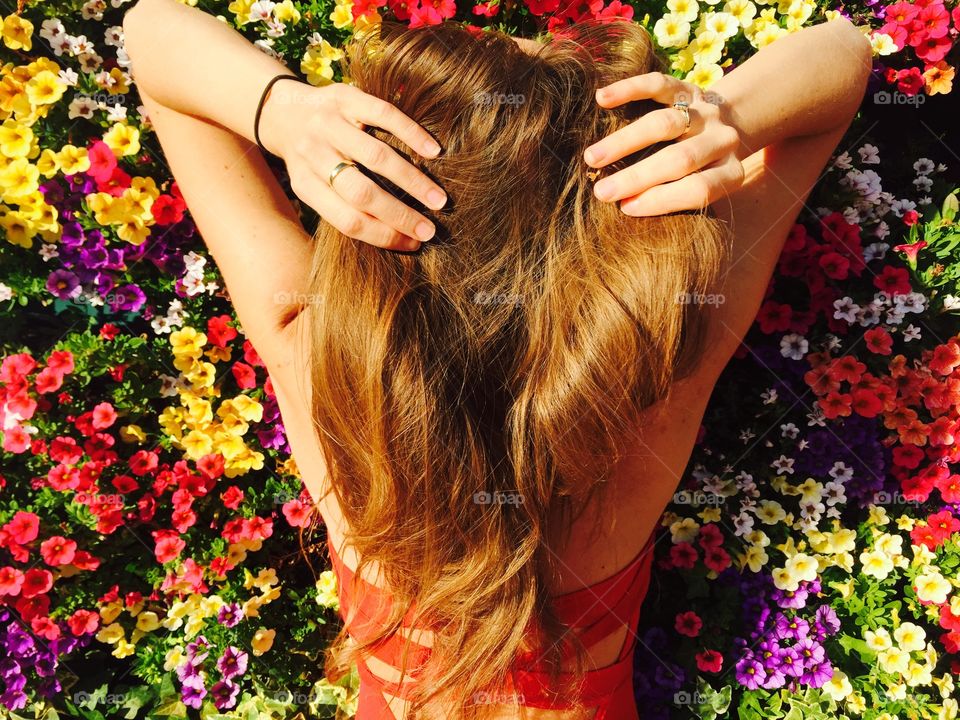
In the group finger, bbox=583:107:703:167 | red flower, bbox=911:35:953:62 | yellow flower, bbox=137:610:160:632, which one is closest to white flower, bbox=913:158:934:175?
red flower, bbox=911:35:953:62

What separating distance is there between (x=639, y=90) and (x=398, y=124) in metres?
0.43

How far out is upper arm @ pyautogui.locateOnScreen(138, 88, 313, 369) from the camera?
1271mm

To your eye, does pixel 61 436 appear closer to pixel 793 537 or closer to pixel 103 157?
pixel 103 157

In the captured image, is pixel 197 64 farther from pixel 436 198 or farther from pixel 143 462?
pixel 143 462

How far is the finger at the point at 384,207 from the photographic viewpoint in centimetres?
94

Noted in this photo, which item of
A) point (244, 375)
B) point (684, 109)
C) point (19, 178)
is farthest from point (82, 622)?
point (684, 109)

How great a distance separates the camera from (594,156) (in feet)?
3.24

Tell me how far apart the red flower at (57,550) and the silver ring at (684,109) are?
6.51 ft

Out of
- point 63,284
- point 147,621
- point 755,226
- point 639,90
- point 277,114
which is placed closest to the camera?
point 639,90

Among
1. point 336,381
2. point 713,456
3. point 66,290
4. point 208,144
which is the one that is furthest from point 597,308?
point 66,290

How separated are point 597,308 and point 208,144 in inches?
41.4

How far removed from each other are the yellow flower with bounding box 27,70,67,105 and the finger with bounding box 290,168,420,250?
3.89 ft

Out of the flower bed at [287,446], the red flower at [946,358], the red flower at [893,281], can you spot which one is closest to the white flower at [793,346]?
the flower bed at [287,446]

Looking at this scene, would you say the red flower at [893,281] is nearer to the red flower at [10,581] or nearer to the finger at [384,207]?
the finger at [384,207]
